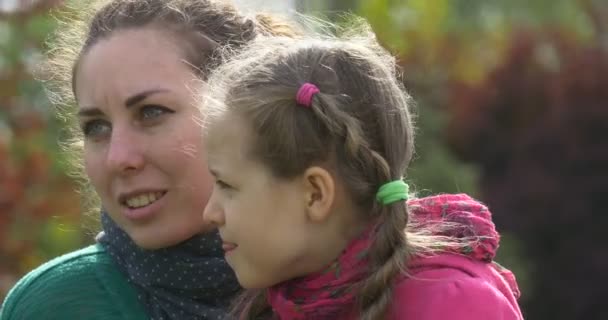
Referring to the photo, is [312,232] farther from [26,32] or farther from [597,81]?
[597,81]

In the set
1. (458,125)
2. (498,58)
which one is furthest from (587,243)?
(498,58)

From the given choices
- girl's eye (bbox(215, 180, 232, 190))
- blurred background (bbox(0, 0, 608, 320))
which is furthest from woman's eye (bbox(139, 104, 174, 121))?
blurred background (bbox(0, 0, 608, 320))

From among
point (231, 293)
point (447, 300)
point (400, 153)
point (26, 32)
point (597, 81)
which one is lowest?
point (597, 81)

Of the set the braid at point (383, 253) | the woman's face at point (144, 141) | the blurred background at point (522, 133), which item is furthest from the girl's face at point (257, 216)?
the blurred background at point (522, 133)

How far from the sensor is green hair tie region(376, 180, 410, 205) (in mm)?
2555

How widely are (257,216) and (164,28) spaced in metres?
0.72

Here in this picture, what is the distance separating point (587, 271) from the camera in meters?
10.1

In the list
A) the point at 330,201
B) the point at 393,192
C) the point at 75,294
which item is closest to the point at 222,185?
the point at 330,201

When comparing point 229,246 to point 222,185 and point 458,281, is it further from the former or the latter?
point 458,281

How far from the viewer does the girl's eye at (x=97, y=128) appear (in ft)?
9.91

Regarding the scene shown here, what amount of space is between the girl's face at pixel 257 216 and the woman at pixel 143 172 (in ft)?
1.26

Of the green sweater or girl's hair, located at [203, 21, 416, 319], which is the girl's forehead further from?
the green sweater

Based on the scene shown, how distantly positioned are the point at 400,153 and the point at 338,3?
861cm

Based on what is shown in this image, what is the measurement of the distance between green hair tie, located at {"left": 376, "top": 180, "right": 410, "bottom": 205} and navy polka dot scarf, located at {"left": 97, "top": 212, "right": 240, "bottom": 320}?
0.66m
